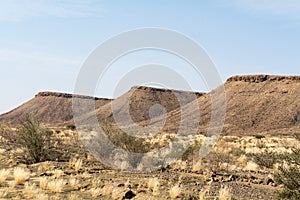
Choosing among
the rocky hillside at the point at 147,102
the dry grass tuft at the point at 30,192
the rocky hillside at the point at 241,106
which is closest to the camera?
the dry grass tuft at the point at 30,192

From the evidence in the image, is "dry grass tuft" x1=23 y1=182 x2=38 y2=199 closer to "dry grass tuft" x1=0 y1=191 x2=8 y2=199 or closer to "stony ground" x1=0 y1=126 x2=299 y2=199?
"stony ground" x1=0 y1=126 x2=299 y2=199

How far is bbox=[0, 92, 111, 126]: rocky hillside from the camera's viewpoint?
450 ft

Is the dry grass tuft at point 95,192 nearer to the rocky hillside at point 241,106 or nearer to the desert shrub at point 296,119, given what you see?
the rocky hillside at point 241,106

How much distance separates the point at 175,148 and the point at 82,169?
9578 millimetres

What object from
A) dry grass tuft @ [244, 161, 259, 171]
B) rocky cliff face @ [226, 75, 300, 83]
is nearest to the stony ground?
dry grass tuft @ [244, 161, 259, 171]

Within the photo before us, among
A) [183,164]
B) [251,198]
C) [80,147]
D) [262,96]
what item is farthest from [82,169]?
[262,96]

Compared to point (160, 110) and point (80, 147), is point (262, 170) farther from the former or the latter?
point (160, 110)

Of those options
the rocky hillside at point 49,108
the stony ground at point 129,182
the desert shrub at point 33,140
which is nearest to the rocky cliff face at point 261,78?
the rocky hillside at point 49,108

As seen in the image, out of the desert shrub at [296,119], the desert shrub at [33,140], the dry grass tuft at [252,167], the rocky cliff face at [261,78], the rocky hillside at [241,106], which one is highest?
the rocky cliff face at [261,78]

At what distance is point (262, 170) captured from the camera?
69.8 ft

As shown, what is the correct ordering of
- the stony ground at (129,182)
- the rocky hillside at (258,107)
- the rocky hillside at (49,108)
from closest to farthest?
1. the stony ground at (129,182)
2. the rocky hillside at (258,107)
3. the rocky hillside at (49,108)

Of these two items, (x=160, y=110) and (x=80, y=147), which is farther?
(x=160, y=110)

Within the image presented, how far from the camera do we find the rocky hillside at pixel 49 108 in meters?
137

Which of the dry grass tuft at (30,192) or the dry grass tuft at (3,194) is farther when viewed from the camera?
the dry grass tuft at (30,192)
